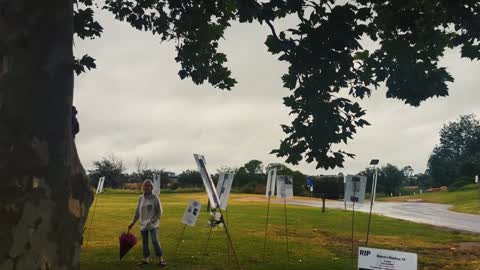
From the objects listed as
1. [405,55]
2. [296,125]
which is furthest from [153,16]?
[405,55]

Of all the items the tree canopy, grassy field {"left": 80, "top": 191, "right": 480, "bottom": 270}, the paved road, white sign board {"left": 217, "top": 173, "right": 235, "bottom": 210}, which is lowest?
grassy field {"left": 80, "top": 191, "right": 480, "bottom": 270}

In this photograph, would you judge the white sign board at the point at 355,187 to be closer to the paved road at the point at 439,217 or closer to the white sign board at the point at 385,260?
the white sign board at the point at 385,260

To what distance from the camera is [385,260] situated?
6.12 m

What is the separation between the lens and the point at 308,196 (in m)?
60.5

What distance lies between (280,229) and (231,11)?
11018 millimetres

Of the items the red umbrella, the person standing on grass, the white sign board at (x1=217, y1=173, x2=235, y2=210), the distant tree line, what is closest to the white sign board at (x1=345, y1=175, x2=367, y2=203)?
the white sign board at (x1=217, y1=173, x2=235, y2=210)

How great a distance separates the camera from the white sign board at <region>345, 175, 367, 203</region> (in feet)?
37.6

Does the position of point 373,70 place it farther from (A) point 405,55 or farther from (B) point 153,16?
(B) point 153,16

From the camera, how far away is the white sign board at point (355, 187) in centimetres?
1145

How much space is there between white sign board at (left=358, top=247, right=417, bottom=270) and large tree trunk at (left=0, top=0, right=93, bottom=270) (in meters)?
3.36

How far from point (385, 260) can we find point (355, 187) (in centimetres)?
552

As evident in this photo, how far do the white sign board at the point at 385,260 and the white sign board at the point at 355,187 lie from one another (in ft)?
17.0

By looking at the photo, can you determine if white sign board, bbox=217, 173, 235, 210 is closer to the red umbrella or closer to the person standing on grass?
the person standing on grass

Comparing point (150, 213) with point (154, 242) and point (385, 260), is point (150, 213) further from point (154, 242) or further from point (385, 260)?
point (385, 260)
